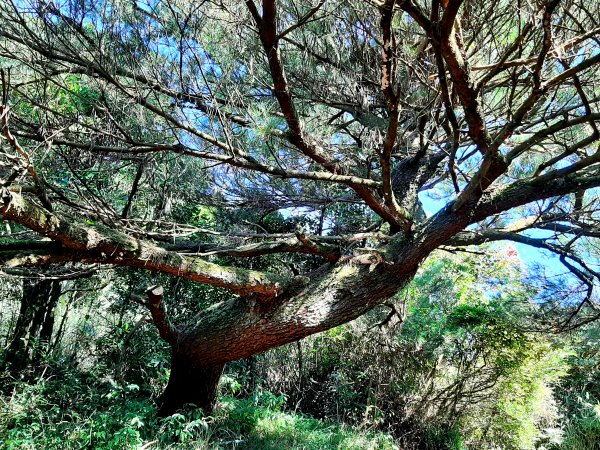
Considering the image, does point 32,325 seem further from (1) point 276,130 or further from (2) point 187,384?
(1) point 276,130

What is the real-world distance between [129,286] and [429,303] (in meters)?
4.04

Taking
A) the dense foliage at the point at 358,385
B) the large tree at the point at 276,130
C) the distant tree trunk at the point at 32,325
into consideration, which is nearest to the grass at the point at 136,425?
the dense foliage at the point at 358,385

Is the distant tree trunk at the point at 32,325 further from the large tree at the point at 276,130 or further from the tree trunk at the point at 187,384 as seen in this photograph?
the tree trunk at the point at 187,384

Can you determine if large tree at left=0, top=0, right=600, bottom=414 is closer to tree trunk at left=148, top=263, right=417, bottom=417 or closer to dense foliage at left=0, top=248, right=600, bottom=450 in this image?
tree trunk at left=148, top=263, right=417, bottom=417

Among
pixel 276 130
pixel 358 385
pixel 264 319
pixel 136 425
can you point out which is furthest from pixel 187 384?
pixel 276 130

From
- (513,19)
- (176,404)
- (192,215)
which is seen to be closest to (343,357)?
(176,404)

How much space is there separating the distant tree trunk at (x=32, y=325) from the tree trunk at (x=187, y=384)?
1.59 m

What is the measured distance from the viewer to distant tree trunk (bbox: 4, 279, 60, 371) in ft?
14.3

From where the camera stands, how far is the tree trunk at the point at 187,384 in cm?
364

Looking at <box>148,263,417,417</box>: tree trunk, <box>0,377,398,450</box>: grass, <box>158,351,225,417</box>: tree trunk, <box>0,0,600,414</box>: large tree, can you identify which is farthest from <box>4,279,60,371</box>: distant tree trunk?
<box>148,263,417,417</box>: tree trunk

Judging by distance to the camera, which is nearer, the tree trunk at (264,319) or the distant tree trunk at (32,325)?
the tree trunk at (264,319)

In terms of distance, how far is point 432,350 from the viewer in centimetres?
505

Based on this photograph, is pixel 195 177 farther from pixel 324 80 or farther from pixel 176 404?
pixel 176 404

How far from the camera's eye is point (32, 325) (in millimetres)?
4738
